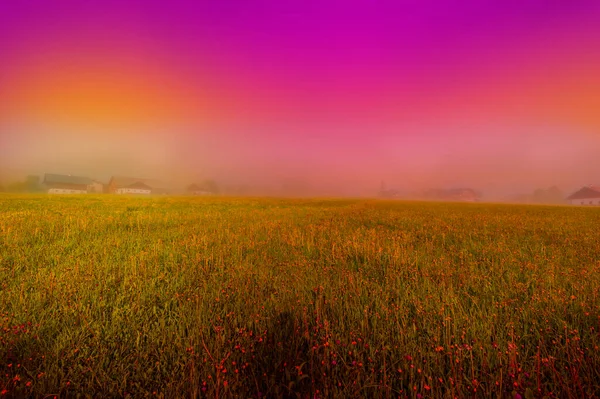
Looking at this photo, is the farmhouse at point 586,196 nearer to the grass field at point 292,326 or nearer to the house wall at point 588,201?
the house wall at point 588,201

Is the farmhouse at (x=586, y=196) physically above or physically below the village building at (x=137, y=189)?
above

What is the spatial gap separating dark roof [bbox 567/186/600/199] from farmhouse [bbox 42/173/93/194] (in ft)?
761

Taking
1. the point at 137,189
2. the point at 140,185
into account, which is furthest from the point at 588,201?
the point at 140,185

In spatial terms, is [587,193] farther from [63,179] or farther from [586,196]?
[63,179]

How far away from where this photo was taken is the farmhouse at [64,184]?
99.8m

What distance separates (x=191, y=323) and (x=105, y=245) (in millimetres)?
6422

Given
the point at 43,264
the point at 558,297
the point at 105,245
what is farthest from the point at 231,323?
the point at 105,245

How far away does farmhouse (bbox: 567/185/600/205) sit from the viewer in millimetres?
102500

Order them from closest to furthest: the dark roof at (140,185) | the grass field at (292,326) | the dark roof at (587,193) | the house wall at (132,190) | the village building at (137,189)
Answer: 1. the grass field at (292,326)
2. the dark roof at (587,193)
3. the house wall at (132,190)
4. the village building at (137,189)
5. the dark roof at (140,185)

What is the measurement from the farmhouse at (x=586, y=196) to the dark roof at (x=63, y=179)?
237242 mm

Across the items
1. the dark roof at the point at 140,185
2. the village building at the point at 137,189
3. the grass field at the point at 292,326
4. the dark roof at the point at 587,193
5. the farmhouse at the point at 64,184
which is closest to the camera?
the grass field at the point at 292,326

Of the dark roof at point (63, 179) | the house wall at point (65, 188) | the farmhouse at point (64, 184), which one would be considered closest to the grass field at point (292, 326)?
the house wall at point (65, 188)

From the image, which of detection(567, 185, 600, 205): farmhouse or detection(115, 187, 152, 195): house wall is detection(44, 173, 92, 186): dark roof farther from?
detection(567, 185, 600, 205): farmhouse

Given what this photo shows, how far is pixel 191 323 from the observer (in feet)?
11.0
